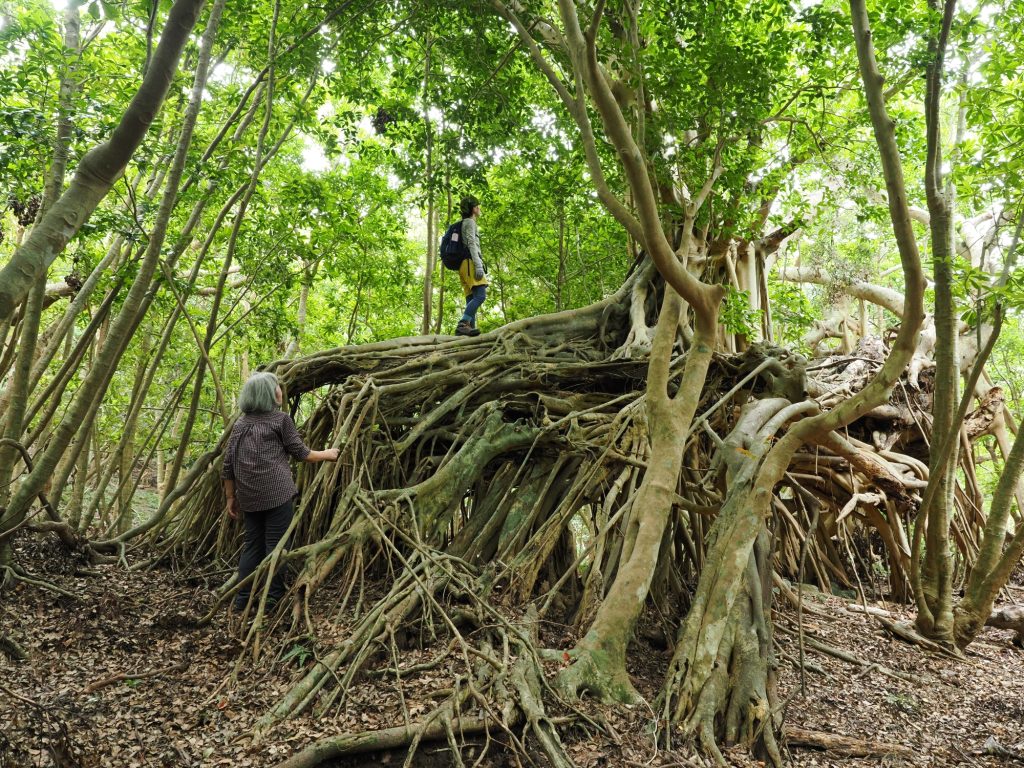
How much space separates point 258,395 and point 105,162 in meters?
1.99

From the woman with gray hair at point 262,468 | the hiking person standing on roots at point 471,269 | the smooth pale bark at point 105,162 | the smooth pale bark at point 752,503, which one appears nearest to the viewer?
the smooth pale bark at point 105,162

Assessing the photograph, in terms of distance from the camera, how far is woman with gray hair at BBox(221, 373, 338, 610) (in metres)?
3.60

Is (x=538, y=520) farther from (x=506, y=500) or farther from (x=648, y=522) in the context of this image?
(x=648, y=522)

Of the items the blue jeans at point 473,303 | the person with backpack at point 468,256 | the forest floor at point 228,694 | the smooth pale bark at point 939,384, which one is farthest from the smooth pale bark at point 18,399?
the smooth pale bark at point 939,384

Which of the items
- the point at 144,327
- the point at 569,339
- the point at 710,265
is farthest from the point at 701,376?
the point at 144,327

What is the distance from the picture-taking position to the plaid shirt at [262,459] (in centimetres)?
360

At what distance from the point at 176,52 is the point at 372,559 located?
268 cm

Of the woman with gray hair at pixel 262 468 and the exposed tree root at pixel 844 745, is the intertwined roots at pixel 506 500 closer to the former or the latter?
the woman with gray hair at pixel 262 468

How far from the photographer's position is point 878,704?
3.66 meters

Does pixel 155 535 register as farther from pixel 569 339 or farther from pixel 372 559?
pixel 569 339

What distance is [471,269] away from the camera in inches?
237

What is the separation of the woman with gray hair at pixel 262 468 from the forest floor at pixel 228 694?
44 centimetres

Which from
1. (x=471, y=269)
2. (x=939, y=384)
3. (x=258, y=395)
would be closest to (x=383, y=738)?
(x=258, y=395)

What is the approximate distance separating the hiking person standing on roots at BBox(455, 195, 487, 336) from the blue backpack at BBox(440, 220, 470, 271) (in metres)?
0.04
